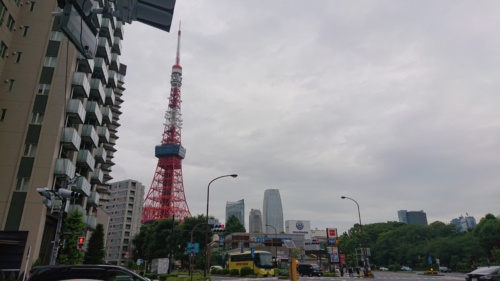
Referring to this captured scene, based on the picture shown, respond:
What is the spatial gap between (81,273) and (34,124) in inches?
916

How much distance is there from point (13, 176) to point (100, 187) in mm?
28283

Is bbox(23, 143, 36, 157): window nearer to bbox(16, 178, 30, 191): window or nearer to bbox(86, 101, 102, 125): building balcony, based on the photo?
bbox(16, 178, 30, 191): window

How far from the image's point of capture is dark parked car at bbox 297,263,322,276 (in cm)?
3978

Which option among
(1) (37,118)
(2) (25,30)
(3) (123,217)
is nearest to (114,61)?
(2) (25,30)

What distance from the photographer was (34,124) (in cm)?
2794

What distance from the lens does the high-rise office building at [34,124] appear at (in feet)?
82.9

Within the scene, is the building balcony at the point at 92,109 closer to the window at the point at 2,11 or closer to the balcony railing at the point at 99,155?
the balcony railing at the point at 99,155

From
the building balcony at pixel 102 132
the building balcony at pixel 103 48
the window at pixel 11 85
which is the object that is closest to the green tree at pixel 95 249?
the building balcony at pixel 102 132

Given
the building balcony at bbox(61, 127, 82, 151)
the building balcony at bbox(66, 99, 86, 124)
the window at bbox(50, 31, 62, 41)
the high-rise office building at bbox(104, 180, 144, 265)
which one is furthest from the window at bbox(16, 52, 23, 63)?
the high-rise office building at bbox(104, 180, 144, 265)

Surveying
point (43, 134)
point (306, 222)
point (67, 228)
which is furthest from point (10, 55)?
point (306, 222)

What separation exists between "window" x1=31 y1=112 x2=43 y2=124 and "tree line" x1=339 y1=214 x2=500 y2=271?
183 feet

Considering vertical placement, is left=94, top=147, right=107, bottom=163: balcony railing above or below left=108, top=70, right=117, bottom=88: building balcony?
below

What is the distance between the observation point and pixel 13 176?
85.5 feet

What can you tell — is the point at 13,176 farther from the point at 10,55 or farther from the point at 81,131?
the point at 10,55
